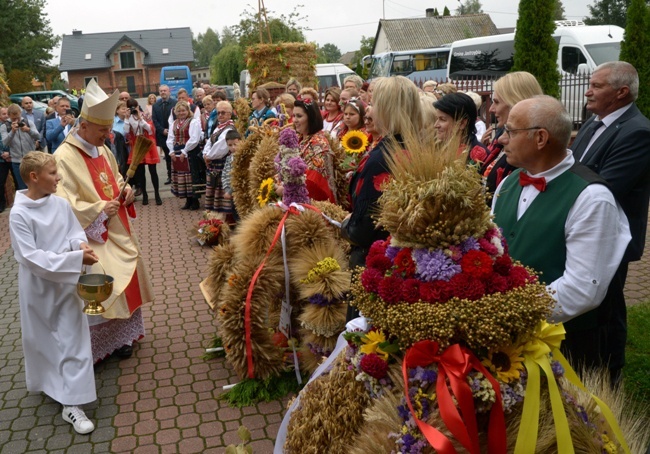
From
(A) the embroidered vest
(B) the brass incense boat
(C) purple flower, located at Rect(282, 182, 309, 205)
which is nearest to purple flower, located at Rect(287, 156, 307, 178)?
(C) purple flower, located at Rect(282, 182, 309, 205)

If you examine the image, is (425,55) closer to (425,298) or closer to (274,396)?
(274,396)

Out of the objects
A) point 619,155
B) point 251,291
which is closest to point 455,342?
point 619,155

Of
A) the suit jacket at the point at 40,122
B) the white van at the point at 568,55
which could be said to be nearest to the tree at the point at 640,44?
the white van at the point at 568,55

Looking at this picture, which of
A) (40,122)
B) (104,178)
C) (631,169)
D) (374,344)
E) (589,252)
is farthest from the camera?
(40,122)

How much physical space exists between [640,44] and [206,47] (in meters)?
127

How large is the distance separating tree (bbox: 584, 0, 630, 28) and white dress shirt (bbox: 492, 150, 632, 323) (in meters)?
51.8

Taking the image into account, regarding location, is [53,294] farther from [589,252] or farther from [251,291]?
[589,252]

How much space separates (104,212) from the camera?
4.95 meters

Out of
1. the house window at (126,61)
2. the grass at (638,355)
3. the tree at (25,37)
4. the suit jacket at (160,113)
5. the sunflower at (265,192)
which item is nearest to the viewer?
the grass at (638,355)

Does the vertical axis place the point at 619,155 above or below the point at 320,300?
above

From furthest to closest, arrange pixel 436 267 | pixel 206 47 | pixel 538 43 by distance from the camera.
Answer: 1. pixel 206 47
2. pixel 538 43
3. pixel 436 267

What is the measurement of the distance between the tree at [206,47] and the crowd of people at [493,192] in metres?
130

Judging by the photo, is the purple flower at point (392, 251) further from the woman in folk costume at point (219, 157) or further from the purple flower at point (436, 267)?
the woman in folk costume at point (219, 157)

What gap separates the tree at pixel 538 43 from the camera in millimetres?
13219
